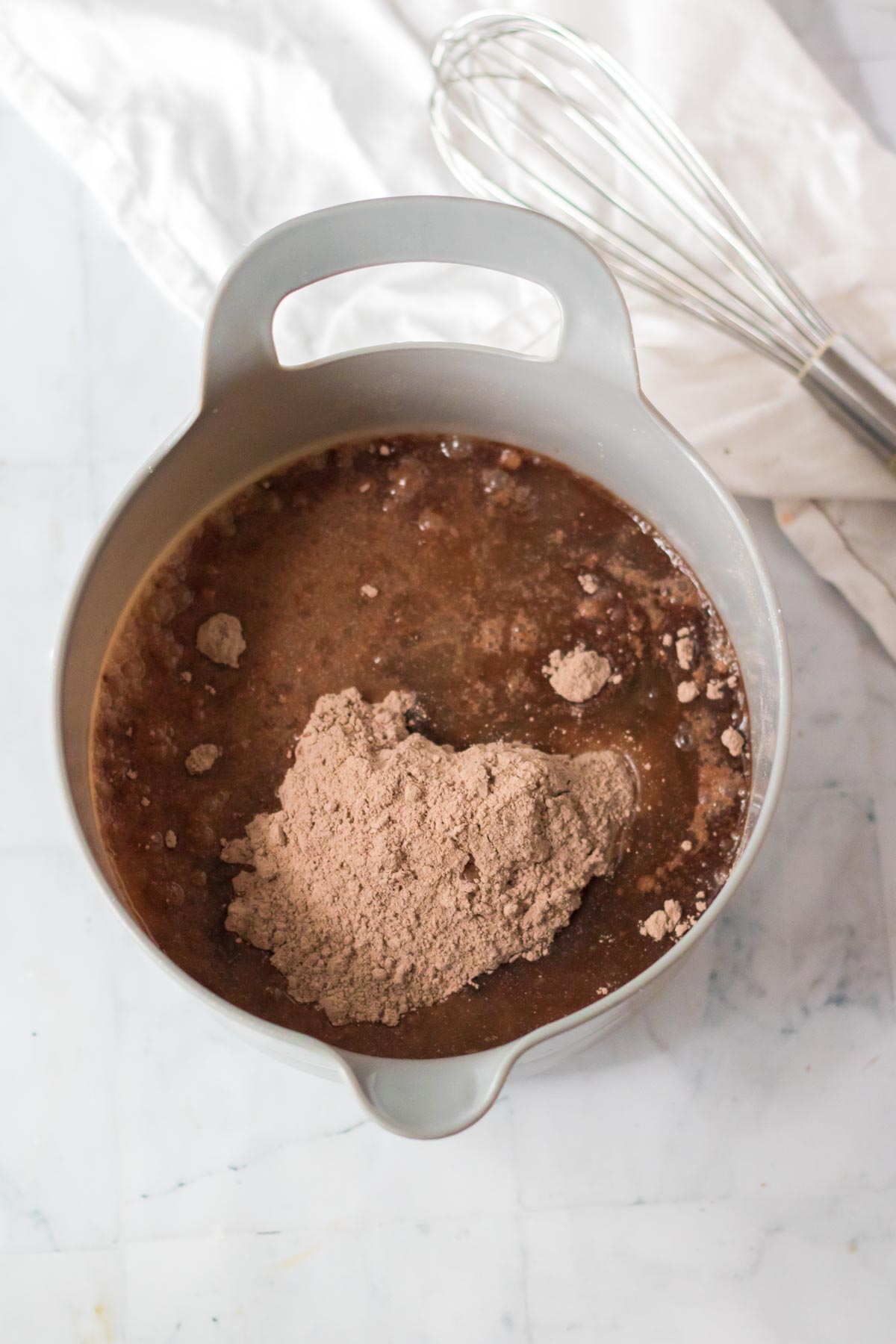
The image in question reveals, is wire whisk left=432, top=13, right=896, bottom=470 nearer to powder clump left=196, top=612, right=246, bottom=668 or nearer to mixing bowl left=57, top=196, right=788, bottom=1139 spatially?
mixing bowl left=57, top=196, right=788, bottom=1139

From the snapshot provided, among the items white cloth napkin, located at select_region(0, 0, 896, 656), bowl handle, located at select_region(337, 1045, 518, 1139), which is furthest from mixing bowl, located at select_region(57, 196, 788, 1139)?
white cloth napkin, located at select_region(0, 0, 896, 656)

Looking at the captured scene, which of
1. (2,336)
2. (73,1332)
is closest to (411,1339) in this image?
(73,1332)

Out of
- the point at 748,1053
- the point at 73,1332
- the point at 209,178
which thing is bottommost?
the point at 73,1332

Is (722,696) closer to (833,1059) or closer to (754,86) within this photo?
(833,1059)

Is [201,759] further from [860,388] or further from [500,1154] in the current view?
[860,388]

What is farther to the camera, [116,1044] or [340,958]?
[116,1044]
